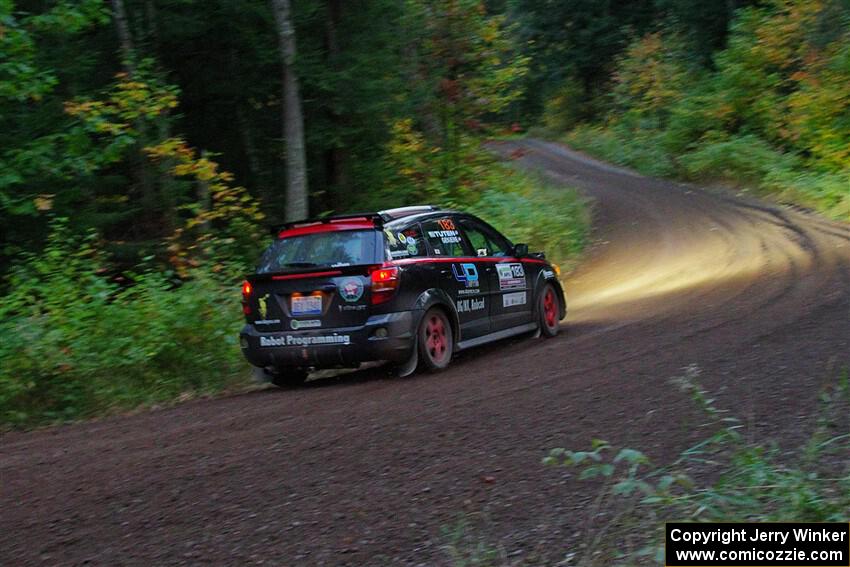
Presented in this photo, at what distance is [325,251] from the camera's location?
32.2ft

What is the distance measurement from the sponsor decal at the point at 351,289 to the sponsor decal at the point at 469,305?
58.1 inches

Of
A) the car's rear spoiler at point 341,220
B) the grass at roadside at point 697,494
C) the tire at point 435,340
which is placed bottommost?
the grass at roadside at point 697,494

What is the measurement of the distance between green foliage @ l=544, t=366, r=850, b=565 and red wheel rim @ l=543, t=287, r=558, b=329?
6429 mm

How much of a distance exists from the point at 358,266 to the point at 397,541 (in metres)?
4.89

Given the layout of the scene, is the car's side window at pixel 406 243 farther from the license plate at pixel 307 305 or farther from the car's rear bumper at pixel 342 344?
the license plate at pixel 307 305

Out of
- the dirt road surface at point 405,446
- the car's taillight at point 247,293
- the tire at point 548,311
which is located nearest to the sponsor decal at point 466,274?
the dirt road surface at point 405,446

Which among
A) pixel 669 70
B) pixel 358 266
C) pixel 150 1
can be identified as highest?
pixel 669 70

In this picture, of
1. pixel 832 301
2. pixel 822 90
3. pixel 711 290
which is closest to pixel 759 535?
pixel 832 301

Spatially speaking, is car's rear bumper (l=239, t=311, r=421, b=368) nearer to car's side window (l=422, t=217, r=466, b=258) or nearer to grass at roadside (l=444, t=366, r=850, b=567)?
car's side window (l=422, t=217, r=466, b=258)

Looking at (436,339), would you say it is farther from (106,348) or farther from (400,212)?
(106,348)

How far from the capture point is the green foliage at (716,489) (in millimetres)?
4328

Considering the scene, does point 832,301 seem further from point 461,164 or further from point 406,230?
point 461,164

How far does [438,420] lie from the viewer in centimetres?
738

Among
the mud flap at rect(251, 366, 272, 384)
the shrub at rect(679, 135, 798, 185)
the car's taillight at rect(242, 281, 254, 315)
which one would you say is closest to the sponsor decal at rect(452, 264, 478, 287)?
the car's taillight at rect(242, 281, 254, 315)
